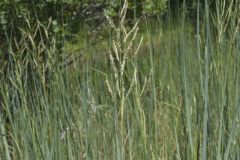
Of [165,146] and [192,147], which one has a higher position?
[192,147]

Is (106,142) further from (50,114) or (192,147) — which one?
(192,147)

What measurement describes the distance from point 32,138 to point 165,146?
503 millimetres

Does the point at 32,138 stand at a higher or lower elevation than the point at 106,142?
higher

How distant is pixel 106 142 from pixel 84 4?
1.93m

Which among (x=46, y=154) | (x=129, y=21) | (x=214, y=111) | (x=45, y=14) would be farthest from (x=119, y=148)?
(x=129, y=21)

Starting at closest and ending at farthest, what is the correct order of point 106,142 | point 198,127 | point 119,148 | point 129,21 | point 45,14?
point 119,148 < point 198,127 < point 106,142 < point 45,14 < point 129,21

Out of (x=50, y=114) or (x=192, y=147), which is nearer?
(x=192, y=147)

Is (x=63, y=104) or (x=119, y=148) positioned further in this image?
(x=63, y=104)

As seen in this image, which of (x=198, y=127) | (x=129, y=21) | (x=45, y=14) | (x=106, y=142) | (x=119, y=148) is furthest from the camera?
(x=129, y=21)

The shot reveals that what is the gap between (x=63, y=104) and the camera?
201cm

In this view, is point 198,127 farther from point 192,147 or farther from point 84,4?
point 84,4

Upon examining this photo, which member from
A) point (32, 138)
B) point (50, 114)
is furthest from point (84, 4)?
point (32, 138)

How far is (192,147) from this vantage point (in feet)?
5.02

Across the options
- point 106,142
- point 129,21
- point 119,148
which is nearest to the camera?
point 119,148
